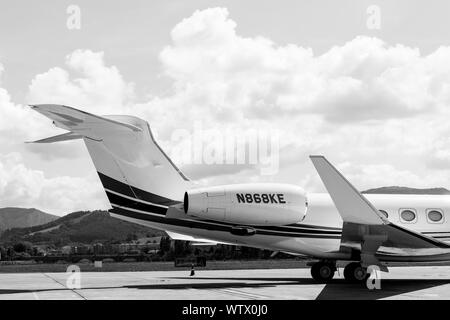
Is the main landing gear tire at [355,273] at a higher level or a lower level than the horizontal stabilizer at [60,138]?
lower

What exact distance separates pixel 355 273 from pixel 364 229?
226 cm

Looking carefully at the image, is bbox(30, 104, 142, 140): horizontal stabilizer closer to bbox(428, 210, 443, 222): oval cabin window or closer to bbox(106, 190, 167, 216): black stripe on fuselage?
bbox(106, 190, 167, 216): black stripe on fuselage

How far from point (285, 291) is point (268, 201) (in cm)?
361

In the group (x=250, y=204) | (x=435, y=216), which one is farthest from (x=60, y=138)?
(x=435, y=216)

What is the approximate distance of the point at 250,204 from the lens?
20.4m

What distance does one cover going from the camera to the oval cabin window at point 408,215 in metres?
22.8

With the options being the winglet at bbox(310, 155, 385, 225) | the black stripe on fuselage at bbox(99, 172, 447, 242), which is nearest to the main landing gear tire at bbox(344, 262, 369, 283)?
the black stripe on fuselage at bbox(99, 172, 447, 242)

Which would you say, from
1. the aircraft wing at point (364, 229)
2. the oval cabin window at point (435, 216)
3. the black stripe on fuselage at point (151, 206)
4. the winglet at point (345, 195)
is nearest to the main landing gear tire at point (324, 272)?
the aircraft wing at point (364, 229)

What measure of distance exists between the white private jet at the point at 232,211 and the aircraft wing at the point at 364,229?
0.03 meters

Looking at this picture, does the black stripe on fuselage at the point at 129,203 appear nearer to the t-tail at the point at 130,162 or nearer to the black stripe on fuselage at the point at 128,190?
the t-tail at the point at 130,162

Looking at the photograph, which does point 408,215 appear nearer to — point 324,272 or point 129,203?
point 324,272

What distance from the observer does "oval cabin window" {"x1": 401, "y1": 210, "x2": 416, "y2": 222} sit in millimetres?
22828
